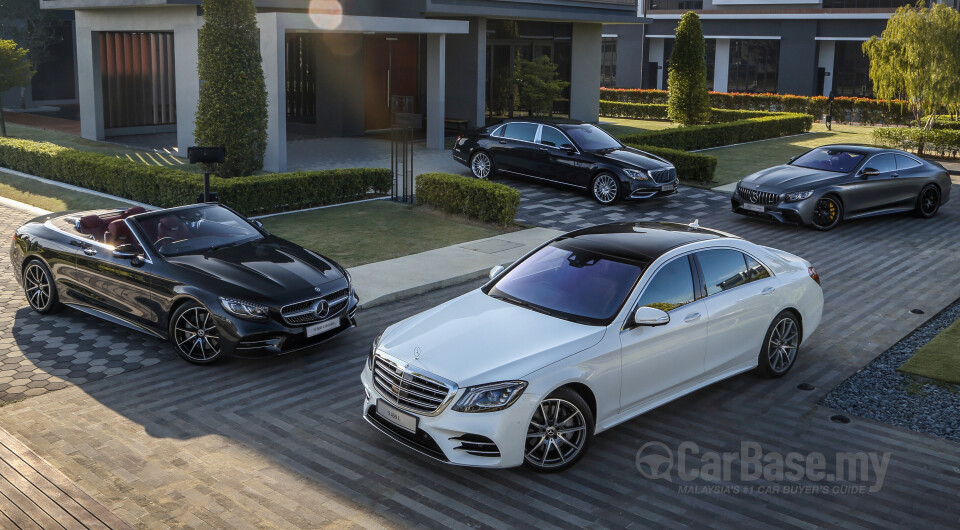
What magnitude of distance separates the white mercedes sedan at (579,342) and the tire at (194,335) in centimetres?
228

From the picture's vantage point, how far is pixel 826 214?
15.9 metres

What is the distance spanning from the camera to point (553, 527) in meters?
6.04

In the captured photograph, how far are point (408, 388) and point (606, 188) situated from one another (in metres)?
11.6

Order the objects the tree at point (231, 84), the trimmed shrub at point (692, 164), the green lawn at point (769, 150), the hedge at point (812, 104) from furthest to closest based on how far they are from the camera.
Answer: the hedge at point (812, 104)
the green lawn at point (769, 150)
the trimmed shrub at point (692, 164)
the tree at point (231, 84)

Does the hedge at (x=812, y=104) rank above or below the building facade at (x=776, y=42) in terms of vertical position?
below

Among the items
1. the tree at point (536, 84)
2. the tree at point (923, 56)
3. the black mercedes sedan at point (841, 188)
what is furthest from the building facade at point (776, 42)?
the black mercedes sedan at point (841, 188)

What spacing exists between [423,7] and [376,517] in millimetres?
20962

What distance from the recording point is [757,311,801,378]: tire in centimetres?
857

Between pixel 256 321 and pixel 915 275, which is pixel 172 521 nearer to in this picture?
pixel 256 321

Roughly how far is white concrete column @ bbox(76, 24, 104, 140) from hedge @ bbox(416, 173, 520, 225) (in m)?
12.6

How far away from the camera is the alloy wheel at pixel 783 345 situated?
866 cm

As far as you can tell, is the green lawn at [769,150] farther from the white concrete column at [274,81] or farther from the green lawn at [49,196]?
the green lawn at [49,196]

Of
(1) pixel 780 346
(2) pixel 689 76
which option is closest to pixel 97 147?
(2) pixel 689 76

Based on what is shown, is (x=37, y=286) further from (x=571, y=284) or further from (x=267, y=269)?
(x=571, y=284)
